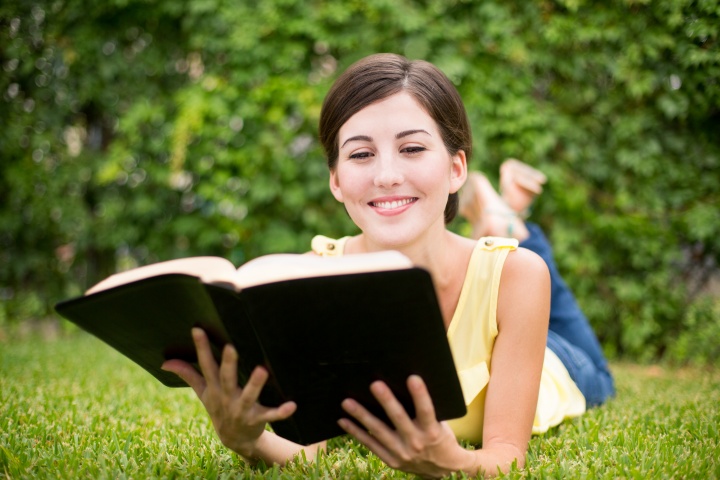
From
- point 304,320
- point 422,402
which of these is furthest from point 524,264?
point 304,320

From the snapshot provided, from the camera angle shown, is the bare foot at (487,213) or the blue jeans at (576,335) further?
the bare foot at (487,213)

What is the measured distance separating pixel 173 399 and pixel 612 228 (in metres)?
3.48

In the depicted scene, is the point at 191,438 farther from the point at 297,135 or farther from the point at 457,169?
the point at 297,135

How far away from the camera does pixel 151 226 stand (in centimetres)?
597

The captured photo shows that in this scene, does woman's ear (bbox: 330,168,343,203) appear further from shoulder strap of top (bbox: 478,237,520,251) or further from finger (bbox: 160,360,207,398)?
finger (bbox: 160,360,207,398)

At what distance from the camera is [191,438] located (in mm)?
2350

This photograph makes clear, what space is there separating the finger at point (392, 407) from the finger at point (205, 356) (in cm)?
37

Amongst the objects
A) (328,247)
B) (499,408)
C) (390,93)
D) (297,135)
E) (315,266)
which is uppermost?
(297,135)

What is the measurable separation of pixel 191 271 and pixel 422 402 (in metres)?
0.58

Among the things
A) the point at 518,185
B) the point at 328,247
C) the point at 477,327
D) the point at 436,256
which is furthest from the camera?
the point at 518,185

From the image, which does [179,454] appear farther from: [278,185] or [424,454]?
[278,185]

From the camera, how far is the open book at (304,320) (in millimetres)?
1306

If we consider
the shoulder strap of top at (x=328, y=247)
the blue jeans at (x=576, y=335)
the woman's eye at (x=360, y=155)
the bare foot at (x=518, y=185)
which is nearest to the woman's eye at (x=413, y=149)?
the woman's eye at (x=360, y=155)

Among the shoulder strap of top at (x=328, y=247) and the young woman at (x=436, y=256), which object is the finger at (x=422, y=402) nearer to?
the young woman at (x=436, y=256)
